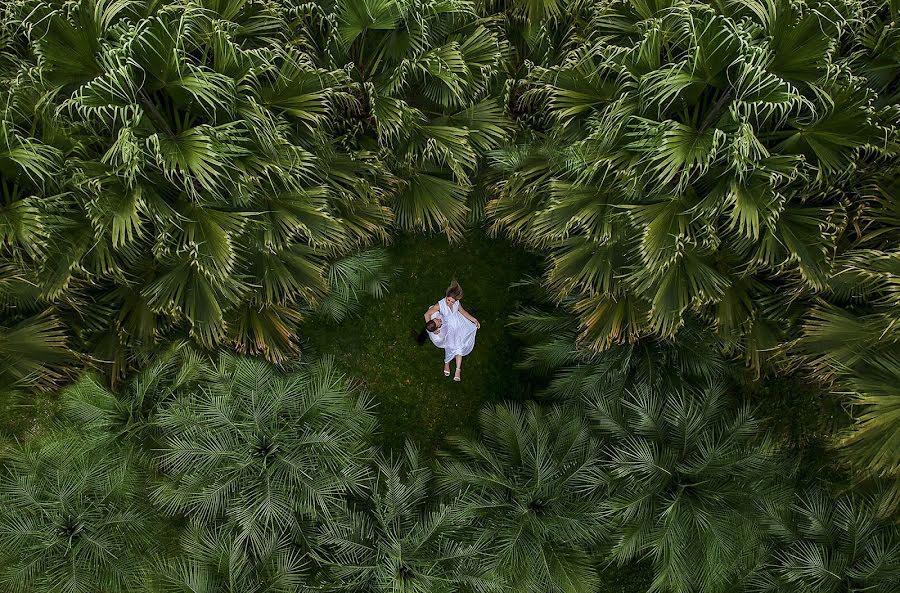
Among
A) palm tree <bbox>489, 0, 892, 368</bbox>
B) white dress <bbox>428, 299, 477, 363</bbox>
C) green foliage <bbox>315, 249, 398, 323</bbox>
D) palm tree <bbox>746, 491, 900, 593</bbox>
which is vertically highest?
palm tree <bbox>489, 0, 892, 368</bbox>

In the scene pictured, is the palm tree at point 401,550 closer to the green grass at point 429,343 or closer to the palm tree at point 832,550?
the green grass at point 429,343

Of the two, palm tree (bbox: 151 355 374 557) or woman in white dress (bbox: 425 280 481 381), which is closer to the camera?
palm tree (bbox: 151 355 374 557)

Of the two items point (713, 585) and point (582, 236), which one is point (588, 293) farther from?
point (713, 585)

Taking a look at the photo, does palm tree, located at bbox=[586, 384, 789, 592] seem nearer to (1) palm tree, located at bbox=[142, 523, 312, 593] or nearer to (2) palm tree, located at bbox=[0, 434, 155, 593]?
(1) palm tree, located at bbox=[142, 523, 312, 593]

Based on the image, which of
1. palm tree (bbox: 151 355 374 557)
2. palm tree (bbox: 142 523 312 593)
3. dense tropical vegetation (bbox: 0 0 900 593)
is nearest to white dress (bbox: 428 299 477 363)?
dense tropical vegetation (bbox: 0 0 900 593)

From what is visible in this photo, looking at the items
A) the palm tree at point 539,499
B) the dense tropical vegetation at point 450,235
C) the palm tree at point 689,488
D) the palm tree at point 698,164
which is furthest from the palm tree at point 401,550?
the palm tree at point 698,164

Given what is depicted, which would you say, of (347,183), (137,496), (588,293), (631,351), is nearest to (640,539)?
(631,351)
